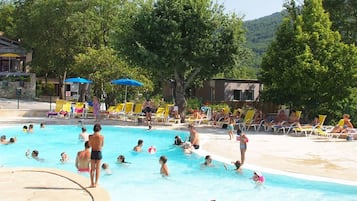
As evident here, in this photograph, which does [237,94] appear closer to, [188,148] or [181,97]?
[181,97]

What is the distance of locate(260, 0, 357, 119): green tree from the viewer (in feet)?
66.1

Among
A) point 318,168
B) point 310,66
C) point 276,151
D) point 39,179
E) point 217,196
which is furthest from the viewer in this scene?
point 310,66

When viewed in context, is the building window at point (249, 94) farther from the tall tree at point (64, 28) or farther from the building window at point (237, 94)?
the tall tree at point (64, 28)

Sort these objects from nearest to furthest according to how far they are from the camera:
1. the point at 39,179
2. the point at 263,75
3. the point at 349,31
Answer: the point at 39,179 → the point at 263,75 → the point at 349,31

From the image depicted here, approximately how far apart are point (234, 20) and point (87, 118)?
34.8ft

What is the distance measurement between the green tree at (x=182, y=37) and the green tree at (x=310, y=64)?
2382mm

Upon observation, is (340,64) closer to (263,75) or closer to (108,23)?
(263,75)

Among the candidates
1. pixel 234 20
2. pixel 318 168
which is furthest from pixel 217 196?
pixel 234 20

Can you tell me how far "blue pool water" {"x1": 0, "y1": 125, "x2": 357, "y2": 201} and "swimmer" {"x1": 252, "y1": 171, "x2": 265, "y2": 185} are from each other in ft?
0.49

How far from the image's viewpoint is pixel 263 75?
72.9 ft

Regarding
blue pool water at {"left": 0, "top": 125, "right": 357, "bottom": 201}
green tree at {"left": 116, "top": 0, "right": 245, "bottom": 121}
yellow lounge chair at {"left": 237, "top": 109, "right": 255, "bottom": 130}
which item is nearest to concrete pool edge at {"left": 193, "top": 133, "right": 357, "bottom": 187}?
blue pool water at {"left": 0, "top": 125, "right": 357, "bottom": 201}

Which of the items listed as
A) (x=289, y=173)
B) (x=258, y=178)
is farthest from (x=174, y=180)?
(x=289, y=173)

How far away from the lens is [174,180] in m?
11.5

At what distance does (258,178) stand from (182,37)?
13029mm
